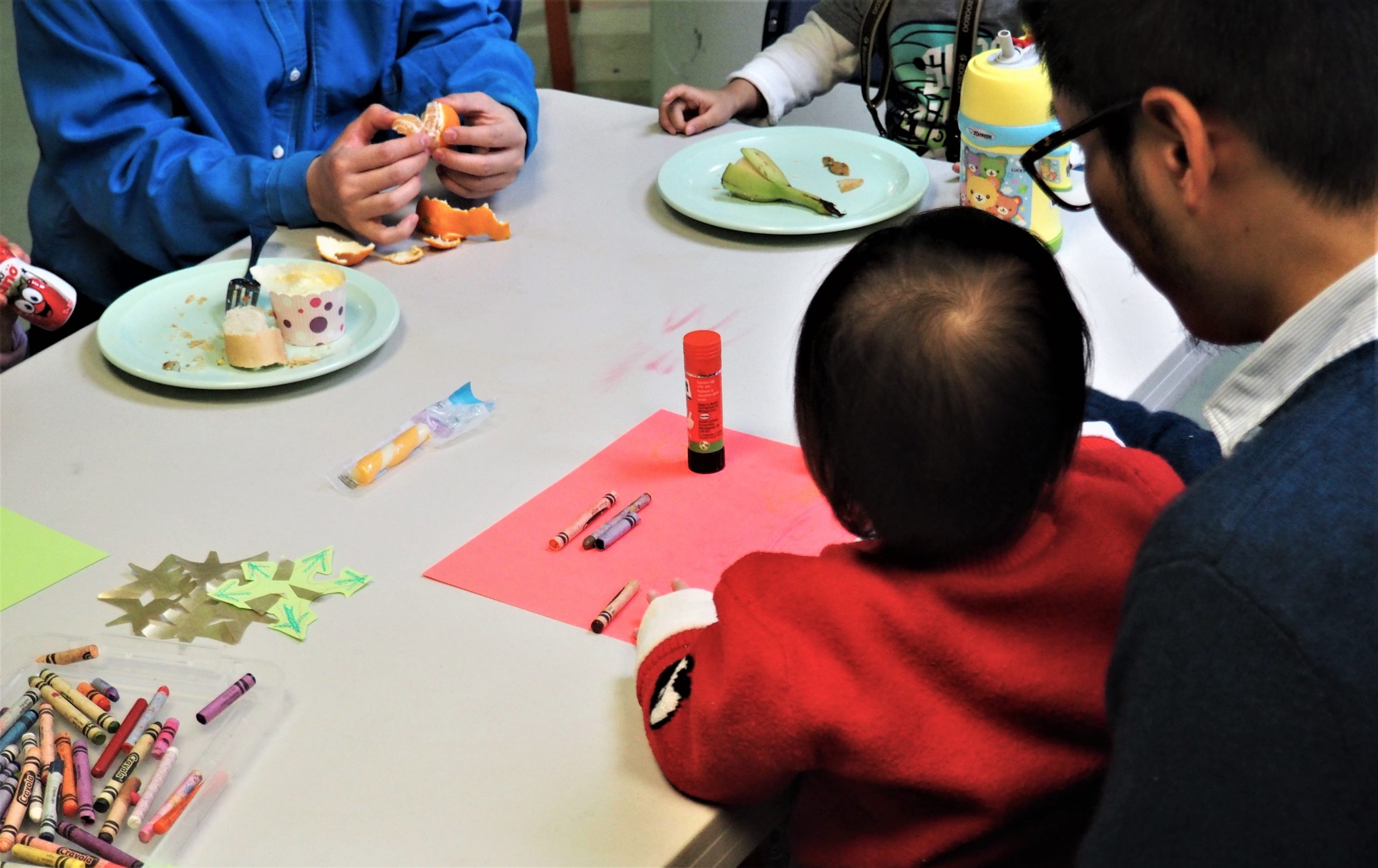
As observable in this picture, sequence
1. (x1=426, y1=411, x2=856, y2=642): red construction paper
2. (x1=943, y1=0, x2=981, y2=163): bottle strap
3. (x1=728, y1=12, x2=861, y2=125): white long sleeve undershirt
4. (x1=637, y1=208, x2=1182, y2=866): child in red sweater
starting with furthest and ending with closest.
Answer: (x1=728, y1=12, x2=861, y2=125): white long sleeve undershirt, (x1=943, y1=0, x2=981, y2=163): bottle strap, (x1=426, y1=411, x2=856, y2=642): red construction paper, (x1=637, y1=208, x2=1182, y2=866): child in red sweater

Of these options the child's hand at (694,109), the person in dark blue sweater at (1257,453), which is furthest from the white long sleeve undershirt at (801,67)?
the person in dark blue sweater at (1257,453)

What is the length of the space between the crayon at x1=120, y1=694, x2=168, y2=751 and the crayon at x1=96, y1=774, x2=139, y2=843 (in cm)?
3

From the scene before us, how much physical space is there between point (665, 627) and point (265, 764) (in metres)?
0.27

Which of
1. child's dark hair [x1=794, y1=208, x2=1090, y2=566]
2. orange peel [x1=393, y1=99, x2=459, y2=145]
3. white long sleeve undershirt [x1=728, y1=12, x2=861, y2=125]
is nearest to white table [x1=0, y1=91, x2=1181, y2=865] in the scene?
orange peel [x1=393, y1=99, x2=459, y2=145]

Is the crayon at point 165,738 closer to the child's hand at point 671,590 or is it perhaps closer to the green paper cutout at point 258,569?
the green paper cutout at point 258,569

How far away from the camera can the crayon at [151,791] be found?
687 millimetres

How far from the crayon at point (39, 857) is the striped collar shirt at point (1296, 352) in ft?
2.31

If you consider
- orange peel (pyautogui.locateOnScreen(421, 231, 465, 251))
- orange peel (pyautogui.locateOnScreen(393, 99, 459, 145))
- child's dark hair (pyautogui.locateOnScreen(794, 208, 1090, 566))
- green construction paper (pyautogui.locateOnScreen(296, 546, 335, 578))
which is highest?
child's dark hair (pyautogui.locateOnScreen(794, 208, 1090, 566))

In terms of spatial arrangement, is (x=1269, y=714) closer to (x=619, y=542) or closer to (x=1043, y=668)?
(x=1043, y=668)

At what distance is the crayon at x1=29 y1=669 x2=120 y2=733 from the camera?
75cm

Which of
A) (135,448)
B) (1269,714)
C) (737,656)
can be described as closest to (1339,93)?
(1269,714)

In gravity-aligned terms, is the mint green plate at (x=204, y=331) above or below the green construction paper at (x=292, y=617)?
below

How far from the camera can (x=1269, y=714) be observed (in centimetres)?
56

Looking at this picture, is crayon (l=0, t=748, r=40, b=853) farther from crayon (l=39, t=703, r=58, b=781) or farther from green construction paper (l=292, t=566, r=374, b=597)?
green construction paper (l=292, t=566, r=374, b=597)
